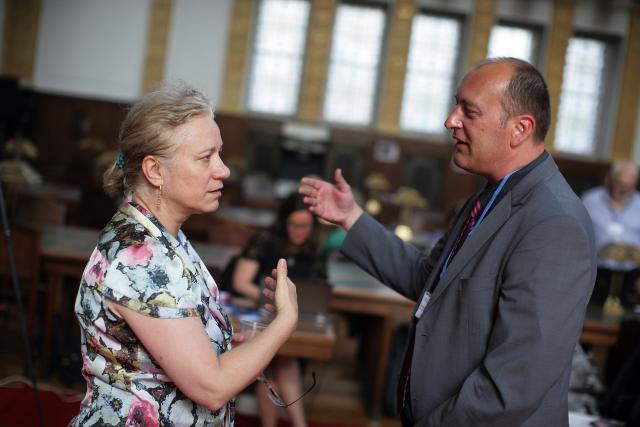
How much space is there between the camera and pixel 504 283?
173cm

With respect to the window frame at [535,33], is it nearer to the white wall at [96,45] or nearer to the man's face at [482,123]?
the white wall at [96,45]

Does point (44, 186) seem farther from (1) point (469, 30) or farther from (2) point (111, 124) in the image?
(1) point (469, 30)

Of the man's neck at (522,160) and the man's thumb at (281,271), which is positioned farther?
the man's neck at (522,160)

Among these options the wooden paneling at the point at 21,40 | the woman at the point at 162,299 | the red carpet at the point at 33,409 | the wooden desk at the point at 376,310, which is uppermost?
the wooden paneling at the point at 21,40

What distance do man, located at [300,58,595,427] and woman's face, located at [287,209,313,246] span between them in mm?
2271

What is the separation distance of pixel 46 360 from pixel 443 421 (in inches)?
138

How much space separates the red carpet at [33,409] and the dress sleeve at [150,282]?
220cm

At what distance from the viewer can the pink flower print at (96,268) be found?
1.60m

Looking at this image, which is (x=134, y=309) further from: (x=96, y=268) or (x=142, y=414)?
(x=142, y=414)

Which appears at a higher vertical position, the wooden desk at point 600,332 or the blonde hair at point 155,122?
the blonde hair at point 155,122

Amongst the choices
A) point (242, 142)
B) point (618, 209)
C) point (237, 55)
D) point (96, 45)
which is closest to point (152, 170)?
point (618, 209)

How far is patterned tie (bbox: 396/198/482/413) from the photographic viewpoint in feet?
6.38

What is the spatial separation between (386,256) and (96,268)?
3.24 ft

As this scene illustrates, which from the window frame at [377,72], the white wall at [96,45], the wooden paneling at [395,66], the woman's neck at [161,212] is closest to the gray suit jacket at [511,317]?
the woman's neck at [161,212]
